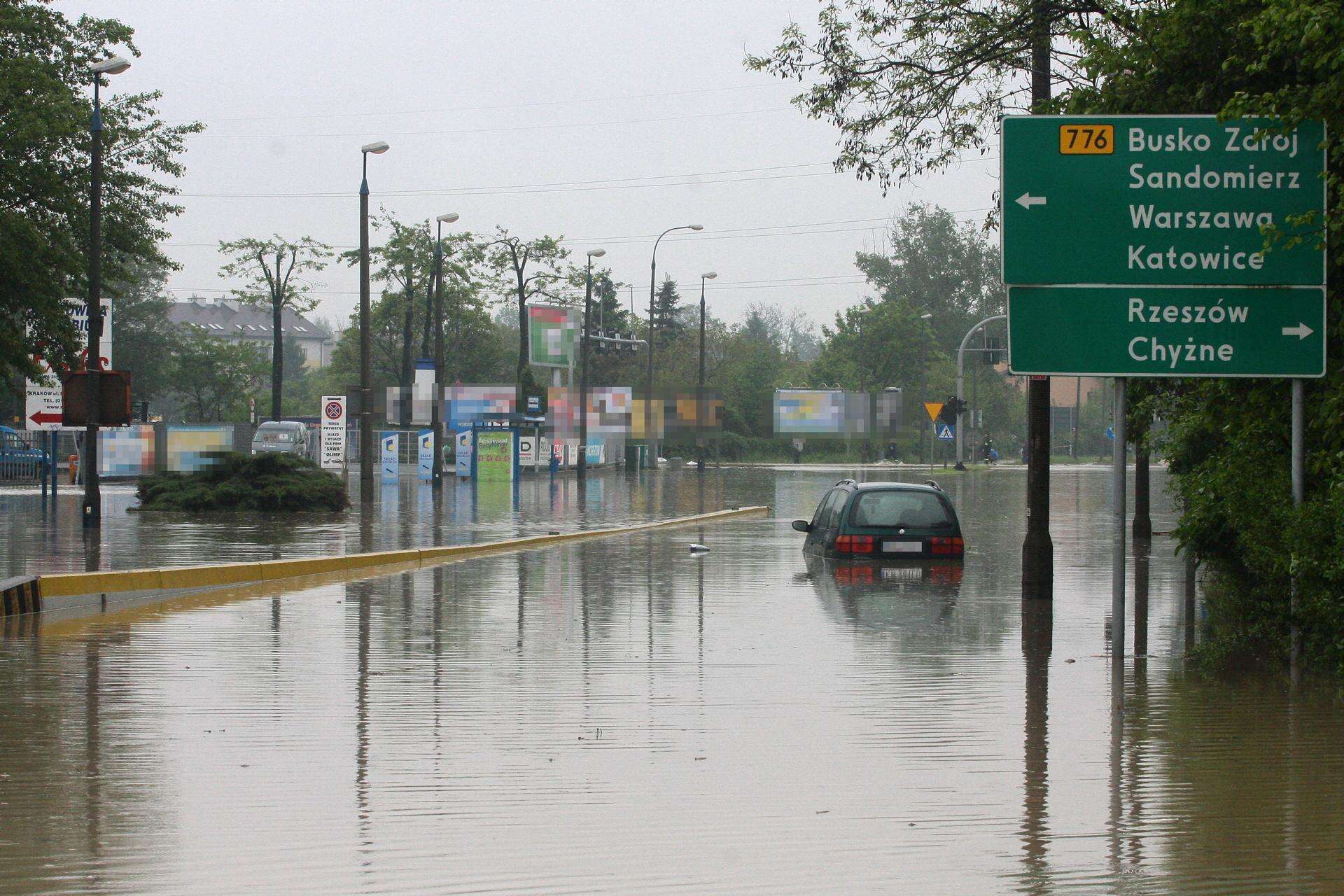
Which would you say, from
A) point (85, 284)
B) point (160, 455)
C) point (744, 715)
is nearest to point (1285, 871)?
point (744, 715)

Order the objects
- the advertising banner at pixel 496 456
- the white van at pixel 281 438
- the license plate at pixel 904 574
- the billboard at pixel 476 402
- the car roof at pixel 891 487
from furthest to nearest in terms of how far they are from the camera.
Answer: the billboard at pixel 476 402 < the white van at pixel 281 438 < the advertising banner at pixel 496 456 < the car roof at pixel 891 487 < the license plate at pixel 904 574

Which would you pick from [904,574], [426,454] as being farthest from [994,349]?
[904,574]

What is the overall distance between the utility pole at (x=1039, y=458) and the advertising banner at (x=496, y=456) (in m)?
33.0

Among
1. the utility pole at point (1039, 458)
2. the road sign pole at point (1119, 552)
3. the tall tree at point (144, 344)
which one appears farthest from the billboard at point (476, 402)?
the road sign pole at point (1119, 552)

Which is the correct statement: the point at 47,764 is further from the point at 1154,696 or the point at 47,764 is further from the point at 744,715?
the point at 1154,696

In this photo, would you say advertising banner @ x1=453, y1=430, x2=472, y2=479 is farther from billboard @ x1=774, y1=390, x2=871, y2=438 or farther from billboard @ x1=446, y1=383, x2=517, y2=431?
billboard @ x1=774, y1=390, x2=871, y2=438

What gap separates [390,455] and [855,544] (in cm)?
3019

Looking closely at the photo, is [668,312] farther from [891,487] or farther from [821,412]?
[891,487]

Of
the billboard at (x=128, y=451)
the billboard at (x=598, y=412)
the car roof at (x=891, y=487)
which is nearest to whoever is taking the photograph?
the car roof at (x=891, y=487)

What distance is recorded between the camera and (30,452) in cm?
4516

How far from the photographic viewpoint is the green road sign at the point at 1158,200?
10.7 m

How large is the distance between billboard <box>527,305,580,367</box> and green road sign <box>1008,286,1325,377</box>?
1971 inches

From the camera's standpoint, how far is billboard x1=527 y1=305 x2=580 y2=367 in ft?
197

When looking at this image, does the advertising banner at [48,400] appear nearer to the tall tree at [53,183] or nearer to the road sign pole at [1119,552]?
the tall tree at [53,183]
